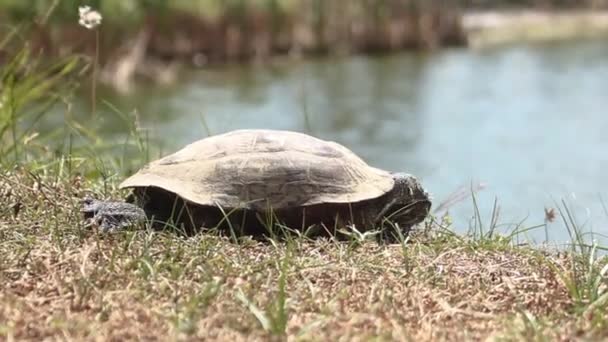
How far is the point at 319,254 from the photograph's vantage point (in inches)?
86.7

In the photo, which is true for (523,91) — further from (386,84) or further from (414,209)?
(414,209)

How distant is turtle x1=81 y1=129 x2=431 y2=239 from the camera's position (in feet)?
7.85

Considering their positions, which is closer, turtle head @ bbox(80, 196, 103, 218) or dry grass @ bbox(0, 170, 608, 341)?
dry grass @ bbox(0, 170, 608, 341)

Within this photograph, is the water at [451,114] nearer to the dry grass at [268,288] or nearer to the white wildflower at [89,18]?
the white wildflower at [89,18]

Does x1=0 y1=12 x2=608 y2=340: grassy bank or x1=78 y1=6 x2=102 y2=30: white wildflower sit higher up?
x1=78 y1=6 x2=102 y2=30: white wildflower

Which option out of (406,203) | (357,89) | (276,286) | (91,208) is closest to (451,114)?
(357,89)

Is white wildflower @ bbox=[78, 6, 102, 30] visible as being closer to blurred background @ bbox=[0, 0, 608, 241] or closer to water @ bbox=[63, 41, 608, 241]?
blurred background @ bbox=[0, 0, 608, 241]

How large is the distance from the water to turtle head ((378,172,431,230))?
1.45 feet

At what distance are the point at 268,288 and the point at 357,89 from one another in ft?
25.0

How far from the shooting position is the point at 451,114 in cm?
756

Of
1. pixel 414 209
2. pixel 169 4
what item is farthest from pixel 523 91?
pixel 414 209

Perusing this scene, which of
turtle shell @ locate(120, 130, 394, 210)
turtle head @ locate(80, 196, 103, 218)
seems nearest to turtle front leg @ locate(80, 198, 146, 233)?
turtle head @ locate(80, 196, 103, 218)

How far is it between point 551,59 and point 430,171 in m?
7.18

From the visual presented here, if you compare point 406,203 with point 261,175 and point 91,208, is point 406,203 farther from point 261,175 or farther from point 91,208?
point 91,208
